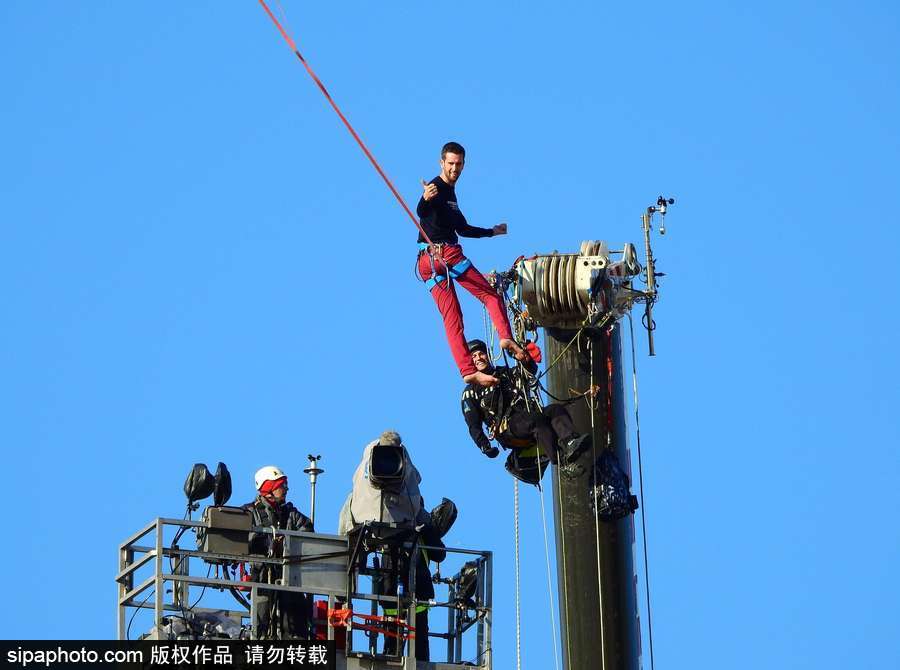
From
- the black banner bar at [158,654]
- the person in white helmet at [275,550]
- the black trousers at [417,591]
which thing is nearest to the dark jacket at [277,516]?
the person in white helmet at [275,550]

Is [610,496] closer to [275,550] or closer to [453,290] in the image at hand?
[453,290]

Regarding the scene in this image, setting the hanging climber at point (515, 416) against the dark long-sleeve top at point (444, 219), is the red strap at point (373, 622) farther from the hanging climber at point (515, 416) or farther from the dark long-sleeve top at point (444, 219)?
the dark long-sleeve top at point (444, 219)

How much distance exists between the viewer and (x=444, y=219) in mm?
33094

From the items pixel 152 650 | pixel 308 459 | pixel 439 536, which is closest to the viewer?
pixel 152 650

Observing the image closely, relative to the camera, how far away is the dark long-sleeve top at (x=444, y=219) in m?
33.0

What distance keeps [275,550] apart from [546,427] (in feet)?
11.9

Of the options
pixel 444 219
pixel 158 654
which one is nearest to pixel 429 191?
pixel 444 219

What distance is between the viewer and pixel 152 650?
2950cm

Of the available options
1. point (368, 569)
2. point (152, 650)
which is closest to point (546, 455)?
point (368, 569)

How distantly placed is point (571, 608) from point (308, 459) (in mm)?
3823

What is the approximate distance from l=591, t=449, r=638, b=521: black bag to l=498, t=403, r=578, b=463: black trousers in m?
0.85

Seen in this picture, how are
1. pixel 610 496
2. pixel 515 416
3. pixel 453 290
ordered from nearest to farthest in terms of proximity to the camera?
1. pixel 515 416
2. pixel 610 496
3. pixel 453 290

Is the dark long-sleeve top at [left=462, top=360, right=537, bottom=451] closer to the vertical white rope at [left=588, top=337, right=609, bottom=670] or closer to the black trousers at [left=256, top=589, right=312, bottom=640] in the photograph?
the vertical white rope at [left=588, top=337, right=609, bottom=670]

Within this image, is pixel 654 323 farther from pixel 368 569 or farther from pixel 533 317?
pixel 368 569
